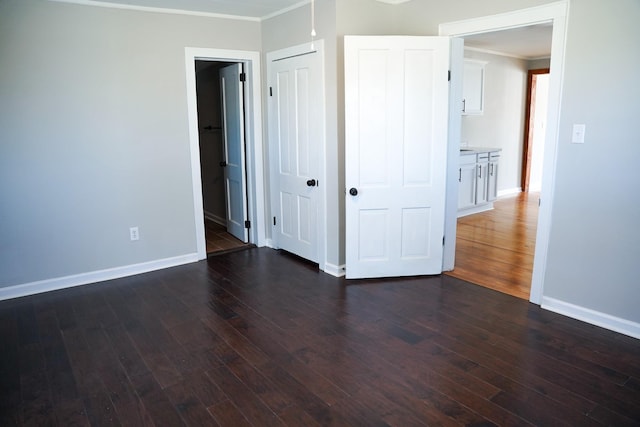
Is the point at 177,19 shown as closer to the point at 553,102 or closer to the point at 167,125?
the point at 167,125

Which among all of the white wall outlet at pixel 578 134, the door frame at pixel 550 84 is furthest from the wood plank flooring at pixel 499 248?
the white wall outlet at pixel 578 134

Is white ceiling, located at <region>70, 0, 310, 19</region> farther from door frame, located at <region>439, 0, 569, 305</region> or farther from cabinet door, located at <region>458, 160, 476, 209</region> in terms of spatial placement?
cabinet door, located at <region>458, 160, 476, 209</region>

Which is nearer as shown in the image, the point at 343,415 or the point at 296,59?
the point at 343,415

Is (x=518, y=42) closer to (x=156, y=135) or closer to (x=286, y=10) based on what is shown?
(x=286, y=10)

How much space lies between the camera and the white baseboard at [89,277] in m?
3.72

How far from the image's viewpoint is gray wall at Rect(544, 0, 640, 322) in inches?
109

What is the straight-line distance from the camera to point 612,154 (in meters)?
2.87

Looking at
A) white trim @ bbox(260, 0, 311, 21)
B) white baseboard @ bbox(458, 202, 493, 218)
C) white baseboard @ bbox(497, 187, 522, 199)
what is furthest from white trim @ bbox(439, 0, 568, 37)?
white baseboard @ bbox(497, 187, 522, 199)

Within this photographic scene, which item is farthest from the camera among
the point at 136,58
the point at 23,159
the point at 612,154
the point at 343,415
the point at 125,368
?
the point at 136,58

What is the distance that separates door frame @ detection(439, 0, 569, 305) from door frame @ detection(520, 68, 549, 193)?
5.18 metres

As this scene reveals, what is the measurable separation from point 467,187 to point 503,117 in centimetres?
205

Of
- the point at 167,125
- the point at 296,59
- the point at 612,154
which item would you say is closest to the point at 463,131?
the point at 296,59

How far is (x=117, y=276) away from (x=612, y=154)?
4170 mm

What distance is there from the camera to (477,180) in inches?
258
